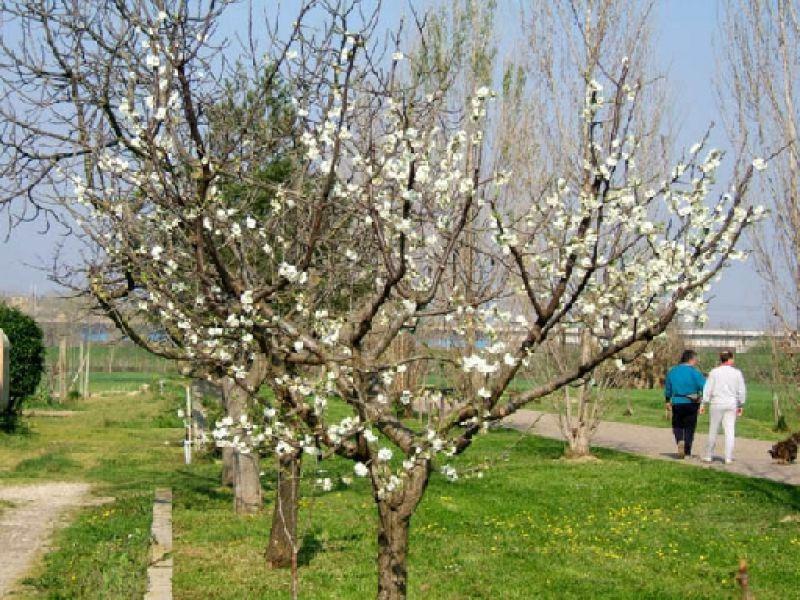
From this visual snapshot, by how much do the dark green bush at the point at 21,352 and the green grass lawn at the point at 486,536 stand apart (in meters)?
7.70

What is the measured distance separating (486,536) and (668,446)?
11.3 meters

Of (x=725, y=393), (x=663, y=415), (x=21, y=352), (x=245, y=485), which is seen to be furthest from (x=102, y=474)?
(x=663, y=415)

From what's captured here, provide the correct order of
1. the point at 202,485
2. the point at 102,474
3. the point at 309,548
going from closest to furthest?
the point at 309,548
the point at 202,485
the point at 102,474

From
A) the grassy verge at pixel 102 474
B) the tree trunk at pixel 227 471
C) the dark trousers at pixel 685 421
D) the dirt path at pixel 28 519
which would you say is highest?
the dark trousers at pixel 685 421

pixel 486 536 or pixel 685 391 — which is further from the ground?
pixel 685 391

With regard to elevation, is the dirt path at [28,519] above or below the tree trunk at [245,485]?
below

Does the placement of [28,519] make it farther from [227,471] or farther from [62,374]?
[62,374]

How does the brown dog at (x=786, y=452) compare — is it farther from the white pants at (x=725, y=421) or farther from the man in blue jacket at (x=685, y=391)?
the man in blue jacket at (x=685, y=391)

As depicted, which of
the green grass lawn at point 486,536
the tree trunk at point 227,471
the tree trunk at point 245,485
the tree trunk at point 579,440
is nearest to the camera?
the green grass lawn at point 486,536

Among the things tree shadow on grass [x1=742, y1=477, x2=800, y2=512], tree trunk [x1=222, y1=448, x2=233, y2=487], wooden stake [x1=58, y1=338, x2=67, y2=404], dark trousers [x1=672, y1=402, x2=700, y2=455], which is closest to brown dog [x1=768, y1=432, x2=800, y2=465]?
dark trousers [x1=672, y1=402, x2=700, y2=455]

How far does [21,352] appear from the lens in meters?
26.1

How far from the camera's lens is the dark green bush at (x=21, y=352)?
82.7 feet

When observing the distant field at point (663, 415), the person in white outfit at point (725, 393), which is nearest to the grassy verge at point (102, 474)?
the distant field at point (663, 415)

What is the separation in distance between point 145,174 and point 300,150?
1.94 m
